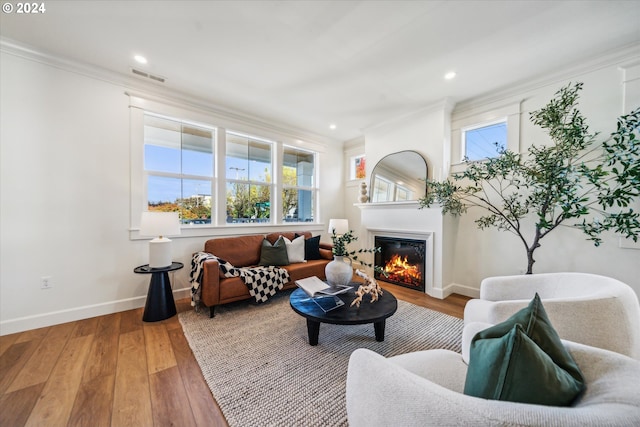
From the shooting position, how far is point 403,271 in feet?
11.9

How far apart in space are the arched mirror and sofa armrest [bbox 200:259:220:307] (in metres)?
2.76

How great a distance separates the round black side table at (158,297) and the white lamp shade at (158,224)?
41 centimetres

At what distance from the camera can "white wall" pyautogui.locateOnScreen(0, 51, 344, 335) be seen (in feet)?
7.09

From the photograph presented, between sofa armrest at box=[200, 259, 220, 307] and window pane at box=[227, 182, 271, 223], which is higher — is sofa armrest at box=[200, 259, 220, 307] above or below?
below

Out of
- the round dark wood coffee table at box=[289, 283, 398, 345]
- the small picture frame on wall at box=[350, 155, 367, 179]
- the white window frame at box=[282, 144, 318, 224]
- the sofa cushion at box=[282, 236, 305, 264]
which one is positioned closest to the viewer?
the round dark wood coffee table at box=[289, 283, 398, 345]

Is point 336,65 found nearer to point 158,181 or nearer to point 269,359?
point 158,181

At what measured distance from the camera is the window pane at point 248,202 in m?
3.56

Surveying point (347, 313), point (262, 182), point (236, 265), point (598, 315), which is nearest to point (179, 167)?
point (262, 182)

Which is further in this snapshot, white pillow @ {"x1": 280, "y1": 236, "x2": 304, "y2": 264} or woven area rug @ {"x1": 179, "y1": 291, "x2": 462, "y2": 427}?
white pillow @ {"x1": 280, "y1": 236, "x2": 304, "y2": 264}

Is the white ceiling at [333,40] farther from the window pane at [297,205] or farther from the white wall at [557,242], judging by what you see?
the window pane at [297,205]

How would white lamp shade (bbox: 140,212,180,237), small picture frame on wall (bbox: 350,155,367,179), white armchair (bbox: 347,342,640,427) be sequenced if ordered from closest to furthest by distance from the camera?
white armchair (bbox: 347,342,640,427), white lamp shade (bbox: 140,212,180,237), small picture frame on wall (bbox: 350,155,367,179)

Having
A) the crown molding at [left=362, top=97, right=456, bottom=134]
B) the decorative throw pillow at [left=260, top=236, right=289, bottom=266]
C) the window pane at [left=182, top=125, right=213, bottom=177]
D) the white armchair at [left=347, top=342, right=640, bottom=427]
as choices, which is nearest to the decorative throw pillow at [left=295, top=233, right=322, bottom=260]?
the decorative throw pillow at [left=260, top=236, right=289, bottom=266]

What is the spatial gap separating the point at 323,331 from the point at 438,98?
10.9 ft

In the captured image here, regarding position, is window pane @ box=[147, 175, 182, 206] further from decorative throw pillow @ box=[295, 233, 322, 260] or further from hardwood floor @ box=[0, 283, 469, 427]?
decorative throw pillow @ box=[295, 233, 322, 260]
